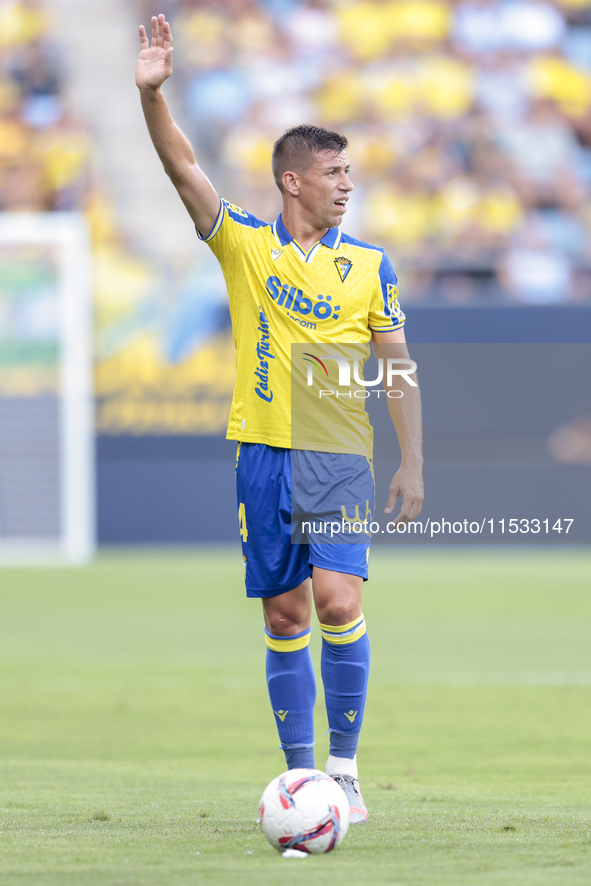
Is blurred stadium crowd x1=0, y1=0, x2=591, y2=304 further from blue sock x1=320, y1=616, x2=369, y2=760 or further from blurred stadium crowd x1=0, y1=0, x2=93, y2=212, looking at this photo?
blue sock x1=320, y1=616, x2=369, y2=760

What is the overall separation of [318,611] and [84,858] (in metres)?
1.01

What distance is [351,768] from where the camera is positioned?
3.73 m

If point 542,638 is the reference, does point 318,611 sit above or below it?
above

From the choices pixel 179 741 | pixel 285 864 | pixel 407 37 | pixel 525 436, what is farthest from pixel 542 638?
pixel 407 37

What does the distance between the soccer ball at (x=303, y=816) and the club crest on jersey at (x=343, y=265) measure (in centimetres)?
158

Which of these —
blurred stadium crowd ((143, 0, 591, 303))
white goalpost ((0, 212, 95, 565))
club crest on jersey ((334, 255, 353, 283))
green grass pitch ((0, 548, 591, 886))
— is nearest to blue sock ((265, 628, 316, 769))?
green grass pitch ((0, 548, 591, 886))

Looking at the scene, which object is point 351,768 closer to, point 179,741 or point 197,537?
point 179,741

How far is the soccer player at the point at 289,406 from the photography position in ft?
12.0

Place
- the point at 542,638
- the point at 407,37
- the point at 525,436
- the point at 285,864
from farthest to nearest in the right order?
the point at 407,37, the point at 525,436, the point at 542,638, the point at 285,864

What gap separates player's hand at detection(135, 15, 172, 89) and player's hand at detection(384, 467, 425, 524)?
1.43m

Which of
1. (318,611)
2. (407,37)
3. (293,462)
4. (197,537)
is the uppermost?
(407,37)

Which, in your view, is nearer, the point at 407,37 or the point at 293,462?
the point at 293,462

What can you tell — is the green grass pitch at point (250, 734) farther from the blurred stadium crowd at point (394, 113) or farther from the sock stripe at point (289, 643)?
the blurred stadium crowd at point (394, 113)

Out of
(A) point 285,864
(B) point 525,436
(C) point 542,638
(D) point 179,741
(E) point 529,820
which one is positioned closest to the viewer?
(A) point 285,864
